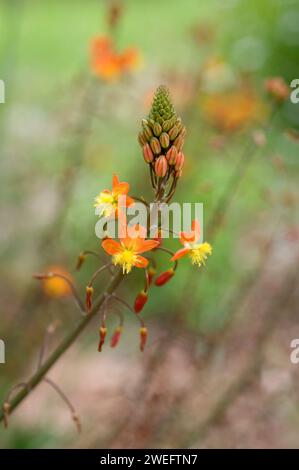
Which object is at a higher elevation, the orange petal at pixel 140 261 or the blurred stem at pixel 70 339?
the orange petal at pixel 140 261

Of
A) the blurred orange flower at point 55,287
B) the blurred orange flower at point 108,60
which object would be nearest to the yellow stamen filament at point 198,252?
the blurred orange flower at point 55,287

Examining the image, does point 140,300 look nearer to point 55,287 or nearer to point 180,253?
point 180,253

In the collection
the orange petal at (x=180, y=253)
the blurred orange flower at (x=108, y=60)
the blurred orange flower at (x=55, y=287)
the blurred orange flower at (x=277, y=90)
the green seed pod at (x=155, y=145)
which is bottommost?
the orange petal at (x=180, y=253)

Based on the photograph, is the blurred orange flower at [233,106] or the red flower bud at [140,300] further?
the blurred orange flower at [233,106]

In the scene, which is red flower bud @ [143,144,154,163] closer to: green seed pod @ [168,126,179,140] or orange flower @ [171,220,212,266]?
green seed pod @ [168,126,179,140]

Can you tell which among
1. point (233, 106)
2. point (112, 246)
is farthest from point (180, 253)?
point (233, 106)

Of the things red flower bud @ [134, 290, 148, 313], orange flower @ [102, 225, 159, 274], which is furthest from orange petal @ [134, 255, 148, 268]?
red flower bud @ [134, 290, 148, 313]

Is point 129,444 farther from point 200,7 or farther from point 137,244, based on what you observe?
point 200,7

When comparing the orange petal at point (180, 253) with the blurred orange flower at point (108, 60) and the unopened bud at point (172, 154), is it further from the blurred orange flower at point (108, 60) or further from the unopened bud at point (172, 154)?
the blurred orange flower at point (108, 60)
